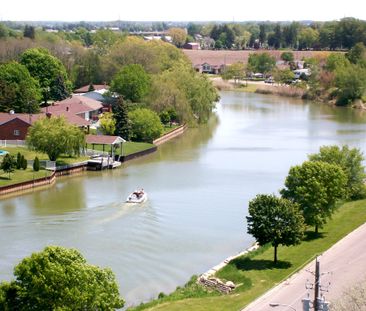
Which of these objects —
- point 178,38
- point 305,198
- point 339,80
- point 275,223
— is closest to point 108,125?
point 305,198

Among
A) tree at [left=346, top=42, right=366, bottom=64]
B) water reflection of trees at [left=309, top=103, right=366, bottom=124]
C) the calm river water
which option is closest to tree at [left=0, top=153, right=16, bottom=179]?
the calm river water

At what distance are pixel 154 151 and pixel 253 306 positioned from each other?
2398 cm

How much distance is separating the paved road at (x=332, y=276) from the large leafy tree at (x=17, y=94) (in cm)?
2644

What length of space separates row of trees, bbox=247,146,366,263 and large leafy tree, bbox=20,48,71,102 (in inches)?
1113

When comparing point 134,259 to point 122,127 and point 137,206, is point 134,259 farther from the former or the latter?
point 122,127

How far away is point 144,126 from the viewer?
42.8 m

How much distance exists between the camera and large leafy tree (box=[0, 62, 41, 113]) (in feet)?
149

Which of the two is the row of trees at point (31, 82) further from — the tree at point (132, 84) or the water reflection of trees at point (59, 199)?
the water reflection of trees at point (59, 199)

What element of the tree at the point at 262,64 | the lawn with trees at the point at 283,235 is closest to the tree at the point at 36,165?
the lawn with trees at the point at 283,235

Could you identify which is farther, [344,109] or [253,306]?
[344,109]

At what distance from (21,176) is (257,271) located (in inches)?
546

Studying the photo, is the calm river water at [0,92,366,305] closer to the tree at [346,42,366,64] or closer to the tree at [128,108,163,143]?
the tree at [128,108,163,143]

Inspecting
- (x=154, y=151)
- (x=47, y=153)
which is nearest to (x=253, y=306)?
(x=47, y=153)

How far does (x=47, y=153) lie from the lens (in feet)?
114
